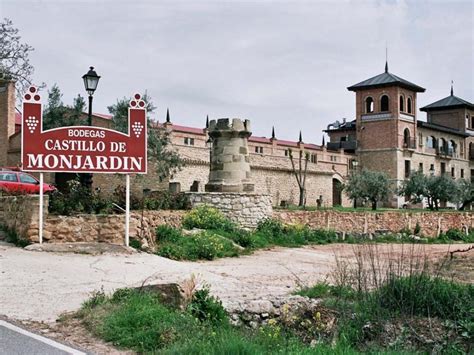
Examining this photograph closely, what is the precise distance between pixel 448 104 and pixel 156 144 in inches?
2398

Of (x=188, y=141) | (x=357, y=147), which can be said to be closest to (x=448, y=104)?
(x=357, y=147)

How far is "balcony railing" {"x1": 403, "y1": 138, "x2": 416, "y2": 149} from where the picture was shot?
68188mm

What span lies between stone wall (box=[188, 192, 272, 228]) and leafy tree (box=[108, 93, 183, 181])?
45.5 ft

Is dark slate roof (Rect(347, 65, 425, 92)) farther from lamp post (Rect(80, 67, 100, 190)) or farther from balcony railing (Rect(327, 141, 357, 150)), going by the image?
lamp post (Rect(80, 67, 100, 190))

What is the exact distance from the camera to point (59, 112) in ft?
117

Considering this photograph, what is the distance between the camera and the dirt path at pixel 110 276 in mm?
8414

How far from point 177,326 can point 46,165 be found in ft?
26.7

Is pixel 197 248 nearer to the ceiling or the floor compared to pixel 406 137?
nearer to the floor

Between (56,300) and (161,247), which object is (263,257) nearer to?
A: (161,247)

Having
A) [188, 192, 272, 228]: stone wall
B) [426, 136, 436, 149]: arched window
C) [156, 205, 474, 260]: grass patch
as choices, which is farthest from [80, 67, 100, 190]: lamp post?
[426, 136, 436, 149]: arched window

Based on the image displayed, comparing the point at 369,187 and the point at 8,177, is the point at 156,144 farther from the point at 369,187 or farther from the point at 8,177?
the point at 369,187

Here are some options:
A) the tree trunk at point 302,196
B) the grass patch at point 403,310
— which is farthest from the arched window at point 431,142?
the grass patch at point 403,310

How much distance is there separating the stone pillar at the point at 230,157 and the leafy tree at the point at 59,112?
16795mm

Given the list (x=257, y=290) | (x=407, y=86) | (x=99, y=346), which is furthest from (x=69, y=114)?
(x=407, y=86)
